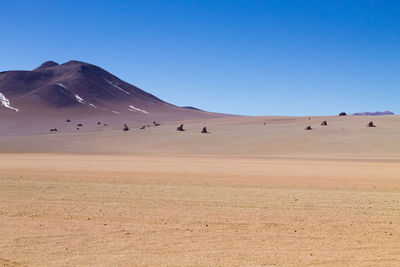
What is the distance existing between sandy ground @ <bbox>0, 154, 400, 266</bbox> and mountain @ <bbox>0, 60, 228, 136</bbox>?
281ft

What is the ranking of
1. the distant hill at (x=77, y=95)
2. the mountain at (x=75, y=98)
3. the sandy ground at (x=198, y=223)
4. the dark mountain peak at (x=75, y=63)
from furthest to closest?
the dark mountain peak at (x=75, y=63), the distant hill at (x=77, y=95), the mountain at (x=75, y=98), the sandy ground at (x=198, y=223)

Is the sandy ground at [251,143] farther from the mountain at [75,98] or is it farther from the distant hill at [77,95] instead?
the distant hill at [77,95]

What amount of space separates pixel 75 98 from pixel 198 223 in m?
140

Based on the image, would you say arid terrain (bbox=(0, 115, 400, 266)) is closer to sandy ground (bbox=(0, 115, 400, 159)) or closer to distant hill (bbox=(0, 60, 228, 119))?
sandy ground (bbox=(0, 115, 400, 159))

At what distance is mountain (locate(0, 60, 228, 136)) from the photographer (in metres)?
117

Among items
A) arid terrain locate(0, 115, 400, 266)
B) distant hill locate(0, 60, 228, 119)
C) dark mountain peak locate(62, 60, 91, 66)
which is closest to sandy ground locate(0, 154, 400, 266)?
arid terrain locate(0, 115, 400, 266)

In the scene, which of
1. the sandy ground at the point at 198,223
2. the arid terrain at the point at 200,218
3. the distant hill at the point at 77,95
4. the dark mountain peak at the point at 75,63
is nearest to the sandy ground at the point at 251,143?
the arid terrain at the point at 200,218

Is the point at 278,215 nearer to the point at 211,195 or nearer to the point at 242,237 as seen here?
the point at 242,237

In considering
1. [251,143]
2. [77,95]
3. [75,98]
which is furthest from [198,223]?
[77,95]

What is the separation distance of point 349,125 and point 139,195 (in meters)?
41.1

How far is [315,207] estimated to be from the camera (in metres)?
11.5

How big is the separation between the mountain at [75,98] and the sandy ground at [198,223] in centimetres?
8576

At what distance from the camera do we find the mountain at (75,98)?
117m

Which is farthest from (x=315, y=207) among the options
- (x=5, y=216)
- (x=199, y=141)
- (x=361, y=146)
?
(x=199, y=141)
